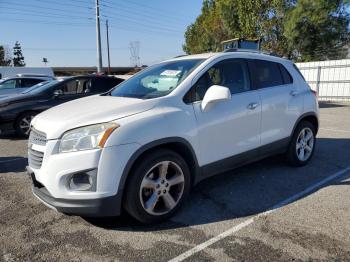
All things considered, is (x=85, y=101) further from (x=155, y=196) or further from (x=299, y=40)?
(x=299, y=40)

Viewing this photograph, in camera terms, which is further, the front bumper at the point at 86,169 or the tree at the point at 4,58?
the tree at the point at 4,58

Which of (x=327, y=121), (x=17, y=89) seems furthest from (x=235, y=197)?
(x=17, y=89)

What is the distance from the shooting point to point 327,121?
34.9 ft

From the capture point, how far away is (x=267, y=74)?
493cm

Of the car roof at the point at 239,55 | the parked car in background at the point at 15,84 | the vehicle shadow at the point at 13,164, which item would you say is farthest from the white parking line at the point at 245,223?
the parked car in background at the point at 15,84

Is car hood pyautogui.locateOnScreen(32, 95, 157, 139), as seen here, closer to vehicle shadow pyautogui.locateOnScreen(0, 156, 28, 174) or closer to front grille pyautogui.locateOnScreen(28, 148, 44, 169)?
front grille pyautogui.locateOnScreen(28, 148, 44, 169)

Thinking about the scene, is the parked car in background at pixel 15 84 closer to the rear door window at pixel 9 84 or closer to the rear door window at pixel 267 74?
the rear door window at pixel 9 84

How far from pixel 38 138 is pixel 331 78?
58.7 ft

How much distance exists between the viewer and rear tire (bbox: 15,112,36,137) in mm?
8398

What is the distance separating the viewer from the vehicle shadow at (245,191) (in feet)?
12.0

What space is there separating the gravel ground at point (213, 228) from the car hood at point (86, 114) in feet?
3.32

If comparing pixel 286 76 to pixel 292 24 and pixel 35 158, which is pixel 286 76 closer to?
pixel 35 158

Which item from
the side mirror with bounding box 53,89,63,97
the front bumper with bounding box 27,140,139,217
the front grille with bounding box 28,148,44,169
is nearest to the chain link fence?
the side mirror with bounding box 53,89,63,97

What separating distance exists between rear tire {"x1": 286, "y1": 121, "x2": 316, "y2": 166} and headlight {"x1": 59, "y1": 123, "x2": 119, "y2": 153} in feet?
10.2
